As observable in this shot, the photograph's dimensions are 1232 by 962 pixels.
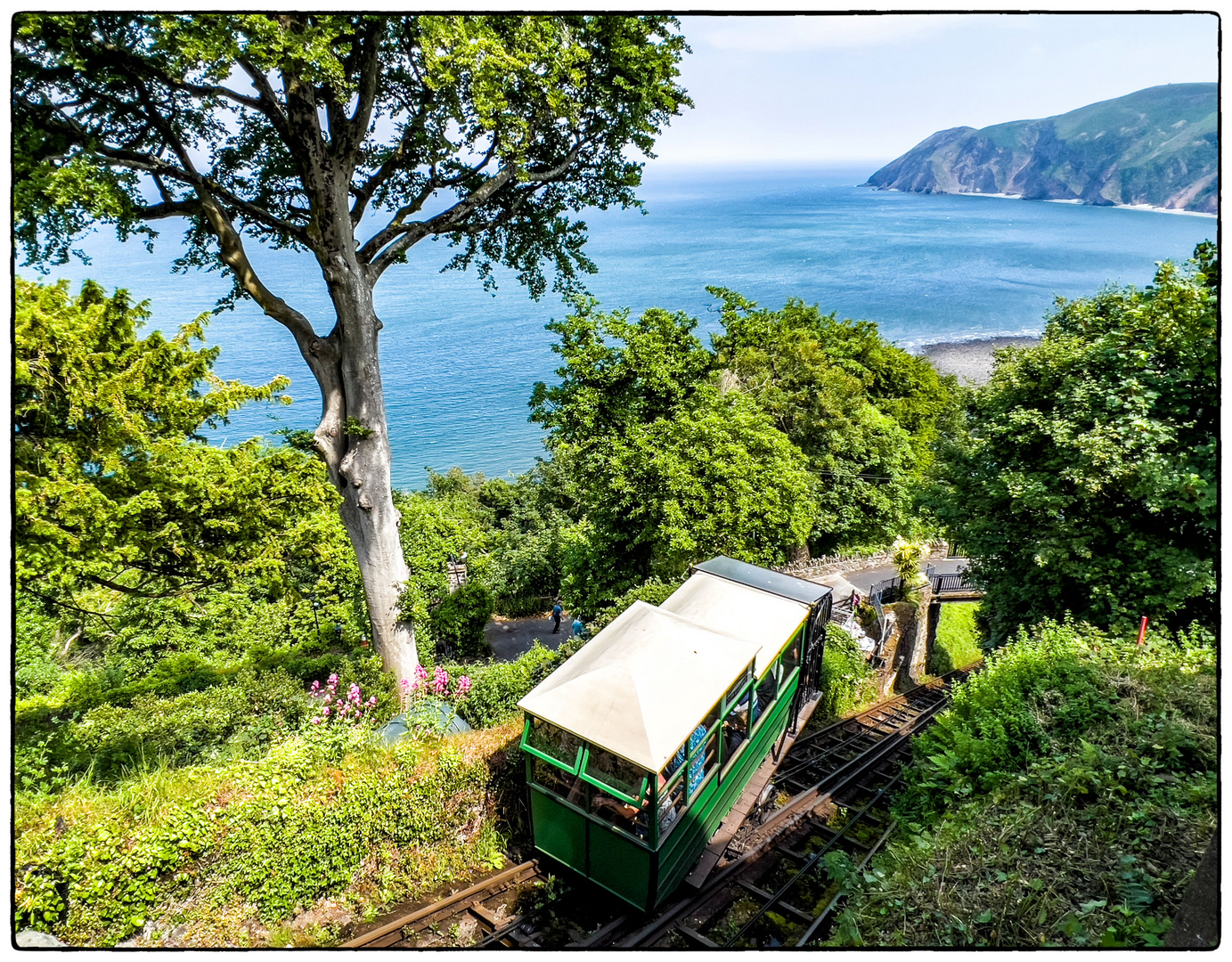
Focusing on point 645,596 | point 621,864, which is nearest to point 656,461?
point 645,596

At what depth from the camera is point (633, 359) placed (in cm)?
1417

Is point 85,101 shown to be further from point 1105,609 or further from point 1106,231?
point 1106,231

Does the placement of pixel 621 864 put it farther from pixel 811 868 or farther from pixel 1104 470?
pixel 1104 470

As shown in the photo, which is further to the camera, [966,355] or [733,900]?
[966,355]

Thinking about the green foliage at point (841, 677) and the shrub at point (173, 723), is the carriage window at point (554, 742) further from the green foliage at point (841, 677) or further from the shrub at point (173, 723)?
the green foliage at point (841, 677)

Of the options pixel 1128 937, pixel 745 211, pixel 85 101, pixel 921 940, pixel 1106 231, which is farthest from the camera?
pixel 745 211

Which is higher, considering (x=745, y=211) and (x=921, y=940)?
(x=745, y=211)

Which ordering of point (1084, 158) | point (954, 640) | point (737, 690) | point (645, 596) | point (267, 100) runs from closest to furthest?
point (737, 690), point (267, 100), point (645, 596), point (954, 640), point (1084, 158)

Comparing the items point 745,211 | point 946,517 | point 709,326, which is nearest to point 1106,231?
point 745,211

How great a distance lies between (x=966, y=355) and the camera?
6353 centimetres

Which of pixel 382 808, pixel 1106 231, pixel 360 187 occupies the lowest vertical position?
pixel 382 808

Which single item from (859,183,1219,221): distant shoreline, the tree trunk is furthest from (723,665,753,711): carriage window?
(859,183,1219,221): distant shoreline

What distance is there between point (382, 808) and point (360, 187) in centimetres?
812

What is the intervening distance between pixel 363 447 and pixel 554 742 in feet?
17.4
